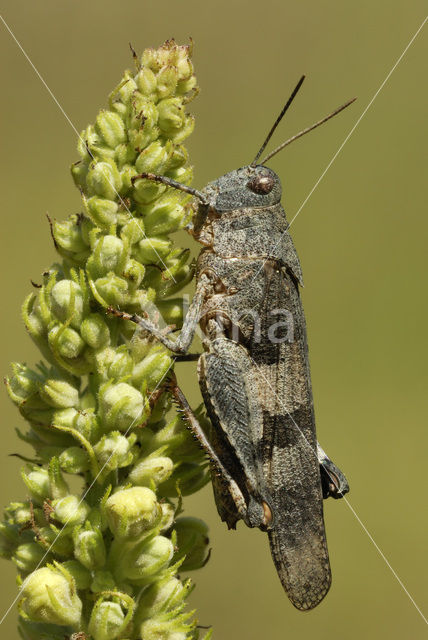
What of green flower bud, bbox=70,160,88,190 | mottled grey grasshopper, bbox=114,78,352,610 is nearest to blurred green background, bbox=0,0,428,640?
mottled grey grasshopper, bbox=114,78,352,610

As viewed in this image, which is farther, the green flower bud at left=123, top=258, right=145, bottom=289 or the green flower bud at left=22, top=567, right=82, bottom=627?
the green flower bud at left=123, top=258, right=145, bottom=289

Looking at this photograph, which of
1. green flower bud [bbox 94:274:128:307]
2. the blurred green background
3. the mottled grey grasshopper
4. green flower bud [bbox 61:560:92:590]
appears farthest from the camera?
the blurred green background

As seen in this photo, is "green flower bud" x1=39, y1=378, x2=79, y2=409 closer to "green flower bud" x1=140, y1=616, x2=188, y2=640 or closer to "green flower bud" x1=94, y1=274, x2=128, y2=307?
"green flower bud" x1=94, y1=274, x2=128, y2=307

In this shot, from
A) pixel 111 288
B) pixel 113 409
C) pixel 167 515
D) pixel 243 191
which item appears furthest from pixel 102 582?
pixel 243 191

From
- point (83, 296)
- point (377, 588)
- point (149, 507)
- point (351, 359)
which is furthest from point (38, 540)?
point (351, 359)

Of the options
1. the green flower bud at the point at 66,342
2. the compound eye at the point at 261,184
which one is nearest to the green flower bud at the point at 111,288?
the green flower bud at the point at 66,342

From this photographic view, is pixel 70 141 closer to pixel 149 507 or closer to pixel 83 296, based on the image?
pixel 83 296
